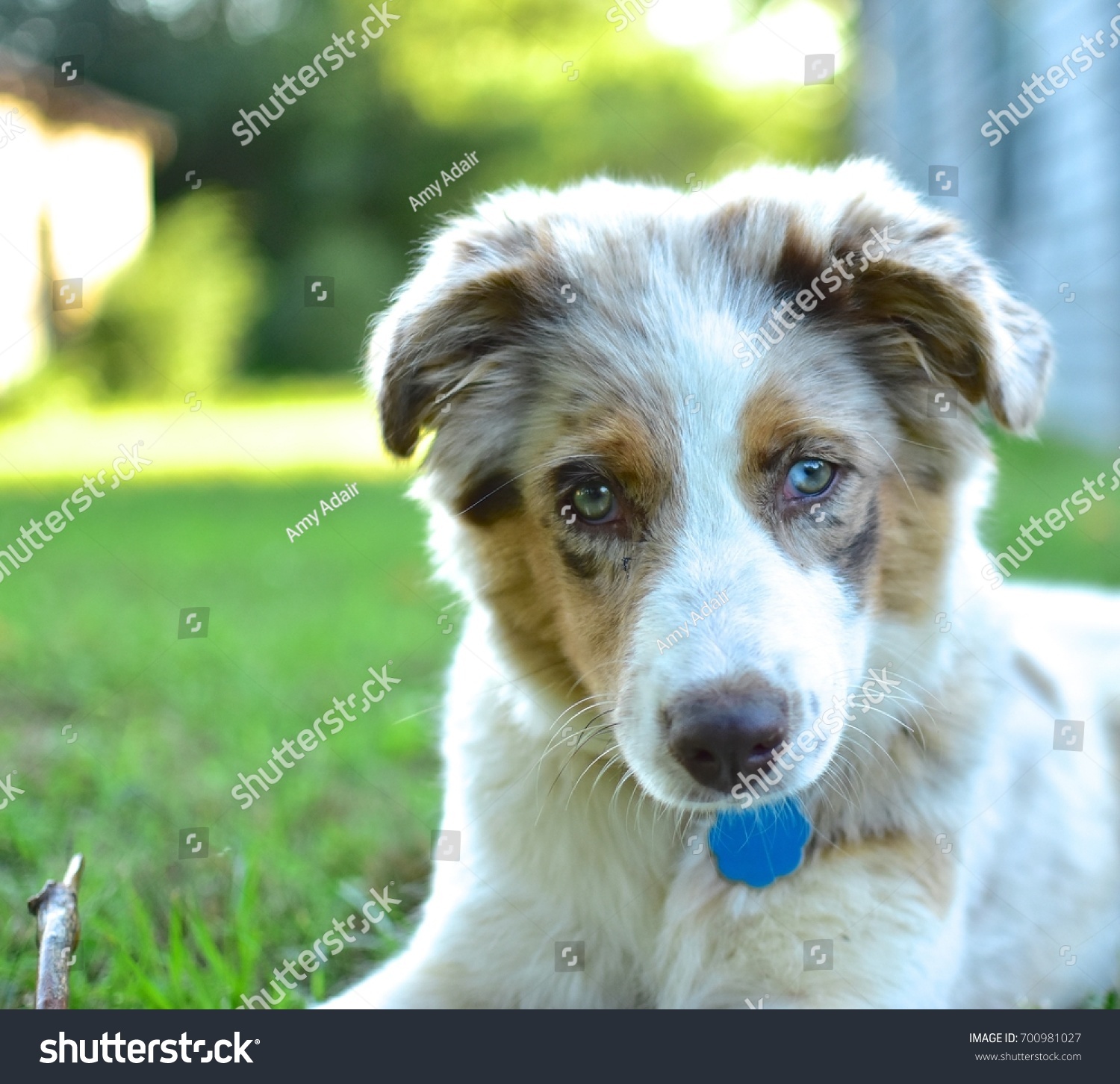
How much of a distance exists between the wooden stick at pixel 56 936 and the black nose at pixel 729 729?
1.38 meters

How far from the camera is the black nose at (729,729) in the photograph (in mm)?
2402

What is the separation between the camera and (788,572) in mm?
2717

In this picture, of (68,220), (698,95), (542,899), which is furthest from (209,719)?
(698,95)

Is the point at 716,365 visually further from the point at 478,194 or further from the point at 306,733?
the point at 306,733

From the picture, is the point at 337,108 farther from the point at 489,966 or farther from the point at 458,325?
the point at 489,966

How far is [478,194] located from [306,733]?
2519 mm

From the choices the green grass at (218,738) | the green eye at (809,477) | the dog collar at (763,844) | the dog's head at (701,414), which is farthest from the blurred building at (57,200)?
the dog collar at (763,844)

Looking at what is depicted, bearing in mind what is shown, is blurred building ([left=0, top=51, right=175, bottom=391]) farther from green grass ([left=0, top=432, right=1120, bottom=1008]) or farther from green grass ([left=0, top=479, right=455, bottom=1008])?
green grass ([left=0, top=479, right=455, bottom=1008])

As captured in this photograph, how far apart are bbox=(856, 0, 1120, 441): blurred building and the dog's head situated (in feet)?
18.1

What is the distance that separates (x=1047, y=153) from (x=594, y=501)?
12246 millimetres

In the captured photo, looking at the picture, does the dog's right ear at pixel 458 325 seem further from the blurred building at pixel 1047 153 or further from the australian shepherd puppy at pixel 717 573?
the blurred building at pixel 1047 153

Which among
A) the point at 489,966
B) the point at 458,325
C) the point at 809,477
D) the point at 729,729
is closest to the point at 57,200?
the point at 458,325

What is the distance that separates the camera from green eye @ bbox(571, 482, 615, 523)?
290 cm

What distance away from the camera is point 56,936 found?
2635 mm
